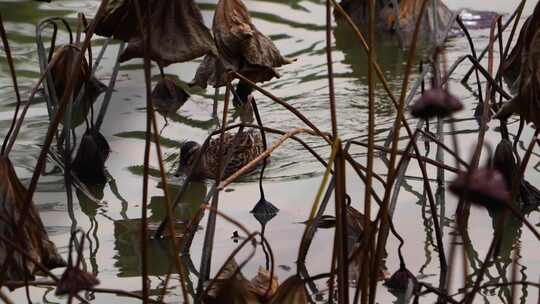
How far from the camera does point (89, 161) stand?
2.85 metres

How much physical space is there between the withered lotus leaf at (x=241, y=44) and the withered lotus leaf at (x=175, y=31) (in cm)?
14

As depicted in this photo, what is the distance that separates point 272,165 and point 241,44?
835 millimetres

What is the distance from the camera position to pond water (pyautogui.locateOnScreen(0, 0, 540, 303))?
2.33m

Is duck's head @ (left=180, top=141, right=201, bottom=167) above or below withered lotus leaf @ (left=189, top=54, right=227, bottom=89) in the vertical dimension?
below

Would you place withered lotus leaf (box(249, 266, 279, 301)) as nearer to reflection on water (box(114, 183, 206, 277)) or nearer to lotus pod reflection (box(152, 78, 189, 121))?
reflection on water (box(114, 183, 206, 277))

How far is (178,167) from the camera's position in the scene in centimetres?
294

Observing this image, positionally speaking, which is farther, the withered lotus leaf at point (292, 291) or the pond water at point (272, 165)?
the pond water at point (272, 165)

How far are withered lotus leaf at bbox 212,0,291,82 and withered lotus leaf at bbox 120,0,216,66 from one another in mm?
136

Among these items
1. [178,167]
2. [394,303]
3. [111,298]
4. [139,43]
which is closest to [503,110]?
[394,303]

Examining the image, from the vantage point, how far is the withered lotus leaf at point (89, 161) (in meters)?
2.82

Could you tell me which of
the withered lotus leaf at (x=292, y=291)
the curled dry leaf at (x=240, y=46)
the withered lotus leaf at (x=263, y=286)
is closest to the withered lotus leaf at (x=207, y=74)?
the curled dry leaf at (x=240, y=46)

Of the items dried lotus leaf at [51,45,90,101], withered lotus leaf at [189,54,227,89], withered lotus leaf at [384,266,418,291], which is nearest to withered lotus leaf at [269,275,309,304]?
withered lotus leaf at [384,266,418,291]

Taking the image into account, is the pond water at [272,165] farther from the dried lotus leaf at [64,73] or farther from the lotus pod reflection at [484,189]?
the lotus pod reflection at [484,189]

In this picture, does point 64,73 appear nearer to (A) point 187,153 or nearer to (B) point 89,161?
(B) point 89,161
